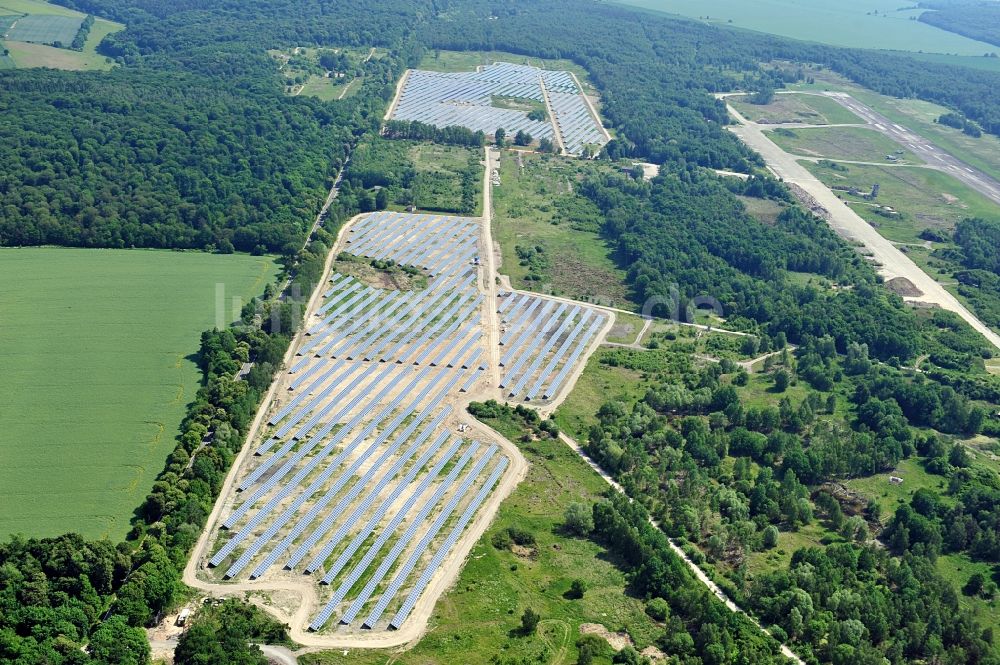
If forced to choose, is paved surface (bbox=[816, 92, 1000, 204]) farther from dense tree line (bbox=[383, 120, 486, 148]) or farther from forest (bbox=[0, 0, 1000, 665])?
dense tree line (bbox=[383, 120, 486, 148])

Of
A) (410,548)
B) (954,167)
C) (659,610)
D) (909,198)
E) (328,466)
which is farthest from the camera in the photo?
(954,167)

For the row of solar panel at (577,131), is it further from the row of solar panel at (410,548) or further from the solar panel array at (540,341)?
the row of solar panel at (410,548)

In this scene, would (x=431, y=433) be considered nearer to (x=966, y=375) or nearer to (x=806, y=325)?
(x=806, y=325)

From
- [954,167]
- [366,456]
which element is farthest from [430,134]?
[954,167]

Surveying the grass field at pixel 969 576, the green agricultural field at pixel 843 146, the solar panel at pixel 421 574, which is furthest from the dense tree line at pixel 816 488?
the green agricultural field at pixel 843 146

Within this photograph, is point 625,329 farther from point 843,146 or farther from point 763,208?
point 843,146
